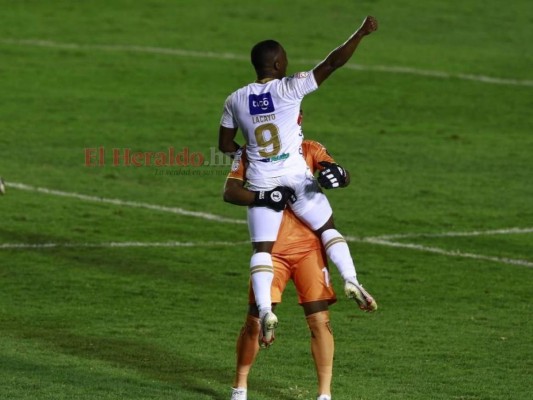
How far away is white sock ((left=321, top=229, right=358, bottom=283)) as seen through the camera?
305 inches

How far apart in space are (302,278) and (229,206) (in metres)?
7.12

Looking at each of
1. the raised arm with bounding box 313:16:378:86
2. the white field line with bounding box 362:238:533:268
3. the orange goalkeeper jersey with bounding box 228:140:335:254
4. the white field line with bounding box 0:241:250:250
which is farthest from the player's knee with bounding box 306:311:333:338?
the white field line with bounding box 0:241:250:250

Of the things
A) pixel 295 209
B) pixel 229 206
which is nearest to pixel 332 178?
pixel 295 209

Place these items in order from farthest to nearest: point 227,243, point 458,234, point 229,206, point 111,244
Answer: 1. point 229,206
2. point 458,234
3. point 227,243
4. point 111,244

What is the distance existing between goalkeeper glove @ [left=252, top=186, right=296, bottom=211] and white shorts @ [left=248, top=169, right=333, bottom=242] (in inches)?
0.9

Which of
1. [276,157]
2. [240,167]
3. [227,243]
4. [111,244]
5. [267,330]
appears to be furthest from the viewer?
[227,243]

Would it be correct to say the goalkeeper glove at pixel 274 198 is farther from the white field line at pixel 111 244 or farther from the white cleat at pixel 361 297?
the white field line at pixel 111 244

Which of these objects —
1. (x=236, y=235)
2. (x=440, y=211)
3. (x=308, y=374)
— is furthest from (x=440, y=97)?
(x=308, y=374)

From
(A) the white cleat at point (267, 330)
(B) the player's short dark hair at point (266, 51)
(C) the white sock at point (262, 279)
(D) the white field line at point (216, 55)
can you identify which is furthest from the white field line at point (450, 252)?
(D) the white field line at point (216, 55)

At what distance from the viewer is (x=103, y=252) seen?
12805 mm

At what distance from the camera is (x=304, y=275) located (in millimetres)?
7859

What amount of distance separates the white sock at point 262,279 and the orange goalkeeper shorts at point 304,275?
0.33 feet

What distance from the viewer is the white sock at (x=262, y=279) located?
7.61 m

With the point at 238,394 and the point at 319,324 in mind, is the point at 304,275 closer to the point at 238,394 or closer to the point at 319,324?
the point at 319,324
